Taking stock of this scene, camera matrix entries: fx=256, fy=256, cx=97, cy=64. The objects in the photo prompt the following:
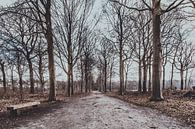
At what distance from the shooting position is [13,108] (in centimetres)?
1123

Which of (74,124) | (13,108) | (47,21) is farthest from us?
(47,21)

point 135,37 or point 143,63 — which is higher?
point 135,37

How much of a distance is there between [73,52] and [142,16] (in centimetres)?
1005

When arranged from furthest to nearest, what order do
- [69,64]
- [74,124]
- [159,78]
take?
[69,64] → [159,78] → [74,124]

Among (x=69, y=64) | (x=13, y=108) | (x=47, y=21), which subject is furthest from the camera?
(x=69, y=64)

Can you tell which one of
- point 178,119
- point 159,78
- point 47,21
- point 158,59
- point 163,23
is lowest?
point 178,119

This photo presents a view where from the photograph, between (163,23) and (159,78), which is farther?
(163,23)

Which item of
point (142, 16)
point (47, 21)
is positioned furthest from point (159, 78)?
point (142, 16)

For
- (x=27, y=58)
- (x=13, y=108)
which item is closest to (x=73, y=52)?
(x=27, y=58)

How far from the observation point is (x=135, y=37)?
34000mm

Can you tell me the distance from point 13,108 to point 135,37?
2500 centimetres

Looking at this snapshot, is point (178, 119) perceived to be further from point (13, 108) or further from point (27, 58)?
point (27, 58)

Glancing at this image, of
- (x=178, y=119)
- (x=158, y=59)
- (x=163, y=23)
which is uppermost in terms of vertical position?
(x=163, y=23)

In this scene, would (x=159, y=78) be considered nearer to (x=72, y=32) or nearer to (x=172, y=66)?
(x=72, y=32)
